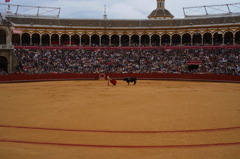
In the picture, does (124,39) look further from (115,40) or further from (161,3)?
(161,3)

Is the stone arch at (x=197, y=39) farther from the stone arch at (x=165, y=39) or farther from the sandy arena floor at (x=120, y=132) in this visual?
the sandy arena floor at (x=120, y=132)

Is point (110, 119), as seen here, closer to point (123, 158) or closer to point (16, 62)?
point (123, 158)

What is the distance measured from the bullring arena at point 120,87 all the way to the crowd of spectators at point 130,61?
6.5 inches

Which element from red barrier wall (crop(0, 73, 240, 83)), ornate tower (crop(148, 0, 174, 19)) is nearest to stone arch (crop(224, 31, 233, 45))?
red barrier wall (crop(0, 73, 240, 83))

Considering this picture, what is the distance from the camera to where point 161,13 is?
6575cm

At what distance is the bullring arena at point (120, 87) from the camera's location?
25.7 ft

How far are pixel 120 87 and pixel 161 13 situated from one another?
44.3 m

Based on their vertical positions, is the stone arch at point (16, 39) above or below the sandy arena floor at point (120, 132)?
above

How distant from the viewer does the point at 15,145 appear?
25.3ft

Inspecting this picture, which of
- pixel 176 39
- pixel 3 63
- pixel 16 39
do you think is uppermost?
pixel 176 39

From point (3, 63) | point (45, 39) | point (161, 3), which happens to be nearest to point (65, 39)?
point (45, 39)

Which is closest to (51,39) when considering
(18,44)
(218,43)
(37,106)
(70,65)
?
(18,44)

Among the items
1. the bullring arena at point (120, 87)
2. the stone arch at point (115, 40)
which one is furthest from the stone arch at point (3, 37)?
the stone arch at point (115, 40)

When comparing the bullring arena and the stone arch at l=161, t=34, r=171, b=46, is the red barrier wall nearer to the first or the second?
the bullring arena
